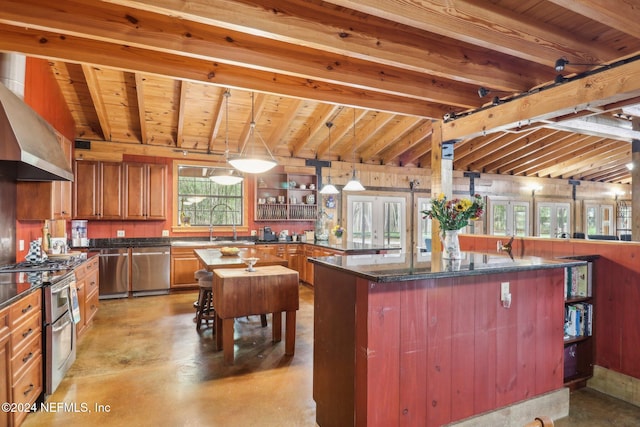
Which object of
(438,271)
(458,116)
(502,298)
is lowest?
(502,298)

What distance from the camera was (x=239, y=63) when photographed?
3070 mm

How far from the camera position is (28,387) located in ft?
7.79

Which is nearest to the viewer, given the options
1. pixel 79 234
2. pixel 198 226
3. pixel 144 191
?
pixel 79 234

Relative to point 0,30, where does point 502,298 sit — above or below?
below

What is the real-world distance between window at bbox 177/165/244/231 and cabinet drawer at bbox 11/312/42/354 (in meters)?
4.37

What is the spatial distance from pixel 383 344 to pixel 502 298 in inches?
39.5

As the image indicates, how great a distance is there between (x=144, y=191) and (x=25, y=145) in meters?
3.74

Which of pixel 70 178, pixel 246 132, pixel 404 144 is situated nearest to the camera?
pixel 70 178

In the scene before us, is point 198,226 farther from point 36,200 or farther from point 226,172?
point 36,200

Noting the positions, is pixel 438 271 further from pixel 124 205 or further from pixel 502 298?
pixel 124 205

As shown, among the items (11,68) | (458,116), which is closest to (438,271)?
(458,116)

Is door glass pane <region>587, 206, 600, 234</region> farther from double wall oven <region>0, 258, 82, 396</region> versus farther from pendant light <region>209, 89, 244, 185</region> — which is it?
double wall oven <region>0, 258, 82, 396</region>

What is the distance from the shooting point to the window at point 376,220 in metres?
8.06

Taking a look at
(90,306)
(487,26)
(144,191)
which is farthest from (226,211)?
(487,26)
